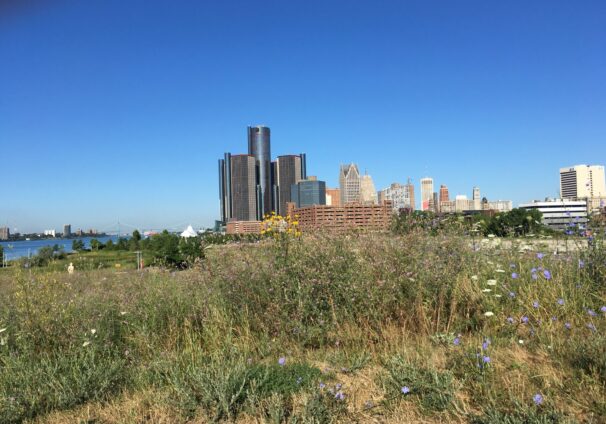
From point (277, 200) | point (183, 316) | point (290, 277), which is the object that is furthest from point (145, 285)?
point (277, 200)

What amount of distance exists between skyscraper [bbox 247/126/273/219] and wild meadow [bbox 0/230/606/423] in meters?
129

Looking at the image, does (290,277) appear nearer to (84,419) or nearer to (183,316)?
(183,316)

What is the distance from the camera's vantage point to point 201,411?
7.52 ft

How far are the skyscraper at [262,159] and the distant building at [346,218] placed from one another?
127 m

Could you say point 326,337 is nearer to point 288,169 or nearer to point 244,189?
point 244,189

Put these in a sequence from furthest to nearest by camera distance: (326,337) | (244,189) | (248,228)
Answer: (244,189) → (248,228) → (326,337)

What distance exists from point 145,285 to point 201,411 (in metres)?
2.78

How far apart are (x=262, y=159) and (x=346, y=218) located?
572 ft

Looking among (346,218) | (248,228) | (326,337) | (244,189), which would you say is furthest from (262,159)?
(326,337)

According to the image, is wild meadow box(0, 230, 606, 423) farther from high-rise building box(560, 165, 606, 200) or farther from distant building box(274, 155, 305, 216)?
distant building box(274, 155, 305, 216)

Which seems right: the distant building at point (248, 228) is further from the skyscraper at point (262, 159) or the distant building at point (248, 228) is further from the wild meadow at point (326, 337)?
the skyscraper at point (262, 159)

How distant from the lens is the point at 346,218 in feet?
18.2

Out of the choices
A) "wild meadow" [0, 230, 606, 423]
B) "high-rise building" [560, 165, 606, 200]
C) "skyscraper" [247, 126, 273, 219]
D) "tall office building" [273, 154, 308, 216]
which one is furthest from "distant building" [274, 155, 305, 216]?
"wild meadow" [0, 230, 606, 423]

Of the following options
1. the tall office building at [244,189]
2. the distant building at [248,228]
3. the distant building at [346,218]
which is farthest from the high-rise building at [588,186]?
the tall office building at [244,189]
